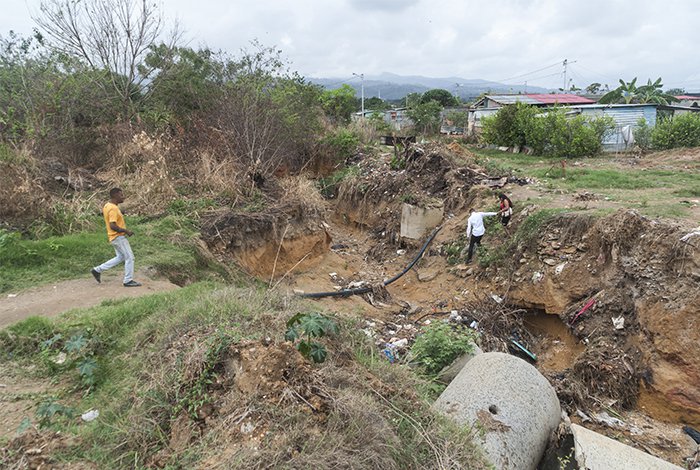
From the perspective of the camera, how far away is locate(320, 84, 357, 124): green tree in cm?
2523

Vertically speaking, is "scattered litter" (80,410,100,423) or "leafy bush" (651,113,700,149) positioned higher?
"leafy bush" (651,113,700,149)

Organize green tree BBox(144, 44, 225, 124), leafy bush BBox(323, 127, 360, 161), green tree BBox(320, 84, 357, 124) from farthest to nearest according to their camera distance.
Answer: green tree BBox(320, 84, 357, 124) → leafy bush BBox(323, 127, 360, 161) → green tree BBox(144, 44, 225, 124)

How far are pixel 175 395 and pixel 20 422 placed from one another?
1.23 metres

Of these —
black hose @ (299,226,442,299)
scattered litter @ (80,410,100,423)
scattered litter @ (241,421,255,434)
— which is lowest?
black hose @ (299,226,442,299)

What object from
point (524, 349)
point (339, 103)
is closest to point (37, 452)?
point (524, 349)

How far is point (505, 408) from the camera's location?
11.9ft

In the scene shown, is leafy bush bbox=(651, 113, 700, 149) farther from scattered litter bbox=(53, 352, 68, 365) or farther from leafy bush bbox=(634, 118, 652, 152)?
scattered litter bbox=(53, 352, 68, 365)

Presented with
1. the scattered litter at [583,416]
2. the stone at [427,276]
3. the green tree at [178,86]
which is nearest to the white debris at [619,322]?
the scattered litter at [583,416]

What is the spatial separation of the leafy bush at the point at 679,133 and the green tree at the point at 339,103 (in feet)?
49.4

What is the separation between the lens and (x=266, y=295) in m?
4.41

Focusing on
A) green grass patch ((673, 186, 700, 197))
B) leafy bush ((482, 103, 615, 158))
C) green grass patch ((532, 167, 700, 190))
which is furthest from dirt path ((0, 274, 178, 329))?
leafy bush ((482, 103, 615, 158))

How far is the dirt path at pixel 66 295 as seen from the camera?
4934 millimetres

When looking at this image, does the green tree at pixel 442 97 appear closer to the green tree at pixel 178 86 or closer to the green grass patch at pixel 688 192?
the green tree at pixel 178 86

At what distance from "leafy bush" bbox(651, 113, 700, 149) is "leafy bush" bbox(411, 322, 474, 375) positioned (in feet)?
54.5
